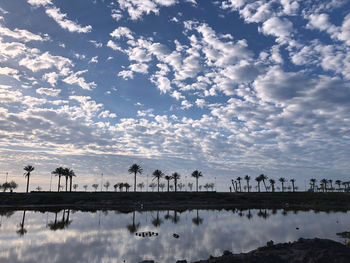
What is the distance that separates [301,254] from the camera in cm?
2291

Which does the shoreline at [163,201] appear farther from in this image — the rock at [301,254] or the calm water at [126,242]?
the rock at [301,254]

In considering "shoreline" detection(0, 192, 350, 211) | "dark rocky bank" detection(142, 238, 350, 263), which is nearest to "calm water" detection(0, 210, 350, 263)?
"dark rocky bank" detection(142, 238, 350, 263)

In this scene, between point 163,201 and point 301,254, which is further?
point 163,201

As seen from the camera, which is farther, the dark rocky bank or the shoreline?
the shoreline

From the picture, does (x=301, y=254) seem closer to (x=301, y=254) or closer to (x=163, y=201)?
(x=301, y=254)

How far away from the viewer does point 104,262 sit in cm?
2570

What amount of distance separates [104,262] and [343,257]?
20.7 meters

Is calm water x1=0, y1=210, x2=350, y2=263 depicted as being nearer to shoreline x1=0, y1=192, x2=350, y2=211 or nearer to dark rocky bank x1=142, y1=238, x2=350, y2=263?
dark rocky bank x1=142, y1=238, x2=350, y2=263

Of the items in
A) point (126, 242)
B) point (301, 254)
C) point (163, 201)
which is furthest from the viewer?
point (163, 201)

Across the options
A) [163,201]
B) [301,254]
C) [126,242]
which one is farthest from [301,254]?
[163,201]

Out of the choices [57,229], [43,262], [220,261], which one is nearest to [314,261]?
[220,261]

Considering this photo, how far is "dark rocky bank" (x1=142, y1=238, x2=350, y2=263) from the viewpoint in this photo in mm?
20609

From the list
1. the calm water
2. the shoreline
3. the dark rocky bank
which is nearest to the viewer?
the dark rocky bank

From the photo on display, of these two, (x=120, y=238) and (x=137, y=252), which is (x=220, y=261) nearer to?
(x=137, y=252)
